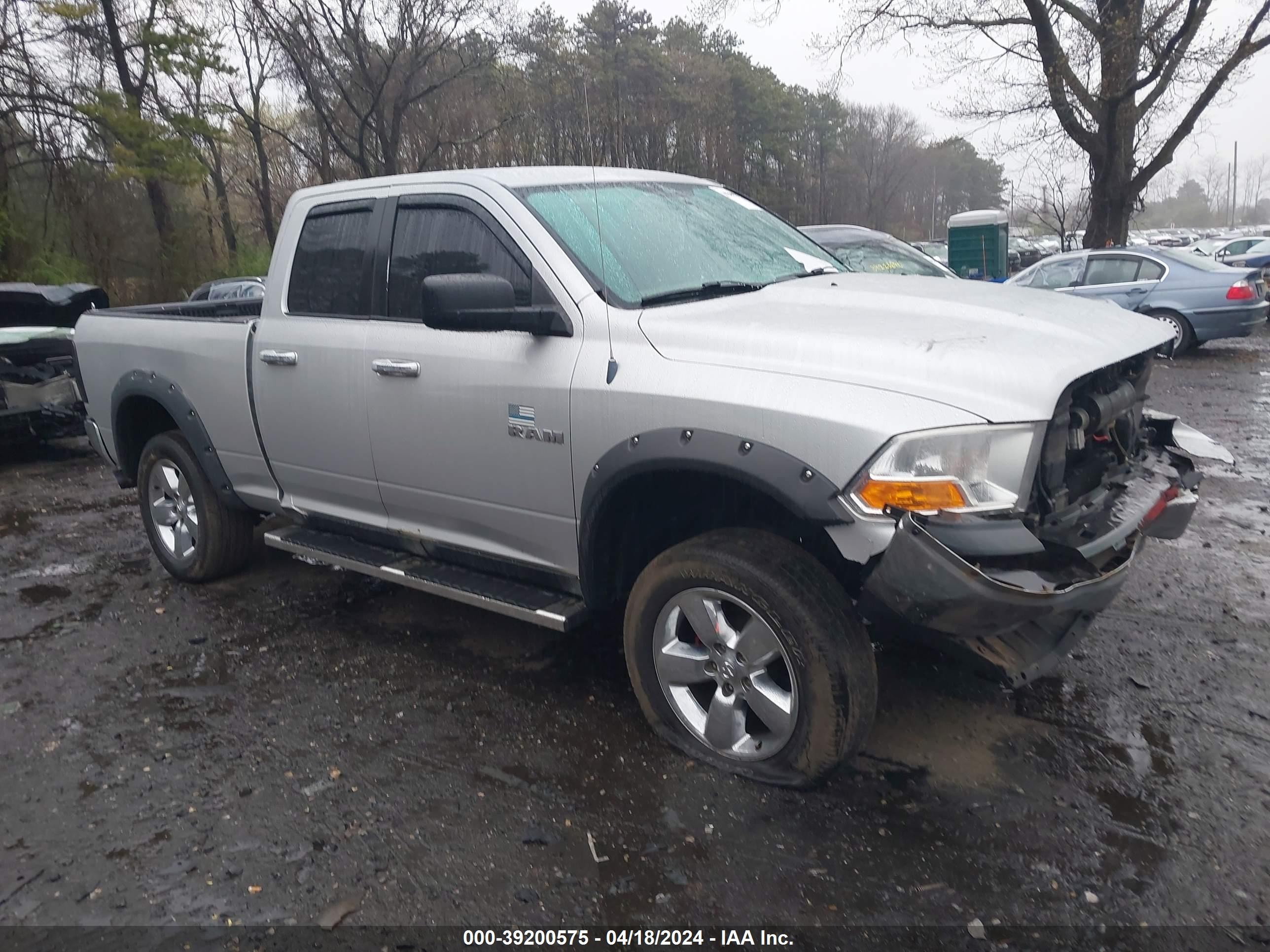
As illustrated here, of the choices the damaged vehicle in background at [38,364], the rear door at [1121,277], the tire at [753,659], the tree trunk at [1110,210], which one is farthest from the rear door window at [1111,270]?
the damaged vehicle in background at [38,364]

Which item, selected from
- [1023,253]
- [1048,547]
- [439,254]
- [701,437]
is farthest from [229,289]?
[1023,253]

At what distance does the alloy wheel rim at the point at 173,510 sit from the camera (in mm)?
5473

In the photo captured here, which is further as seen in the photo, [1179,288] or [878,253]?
[1179,288]

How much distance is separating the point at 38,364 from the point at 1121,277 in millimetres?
13422

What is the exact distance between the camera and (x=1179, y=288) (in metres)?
13.2

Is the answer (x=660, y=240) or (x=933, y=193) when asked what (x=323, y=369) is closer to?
(x=660, y=240)

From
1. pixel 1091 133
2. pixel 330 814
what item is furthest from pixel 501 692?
pixel 1091 133

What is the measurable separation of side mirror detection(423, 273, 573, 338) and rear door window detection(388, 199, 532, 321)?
0.22 m

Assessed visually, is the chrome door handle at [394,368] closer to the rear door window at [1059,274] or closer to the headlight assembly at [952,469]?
the headlight assembly at [952,469]

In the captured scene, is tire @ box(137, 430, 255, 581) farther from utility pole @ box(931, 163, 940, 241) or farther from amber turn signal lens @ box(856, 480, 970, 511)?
utility pole @ box(931, 163, 940, 241)

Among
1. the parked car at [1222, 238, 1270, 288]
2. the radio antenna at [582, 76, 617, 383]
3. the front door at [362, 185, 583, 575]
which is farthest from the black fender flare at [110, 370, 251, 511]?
the parked car at [1222, 238, 1270, 288]

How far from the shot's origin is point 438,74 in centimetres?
2622

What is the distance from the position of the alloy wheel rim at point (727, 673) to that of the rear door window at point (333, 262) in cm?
203

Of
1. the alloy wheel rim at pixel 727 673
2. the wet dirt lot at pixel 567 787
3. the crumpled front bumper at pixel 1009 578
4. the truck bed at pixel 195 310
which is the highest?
the truck bed at pixel 195 310
